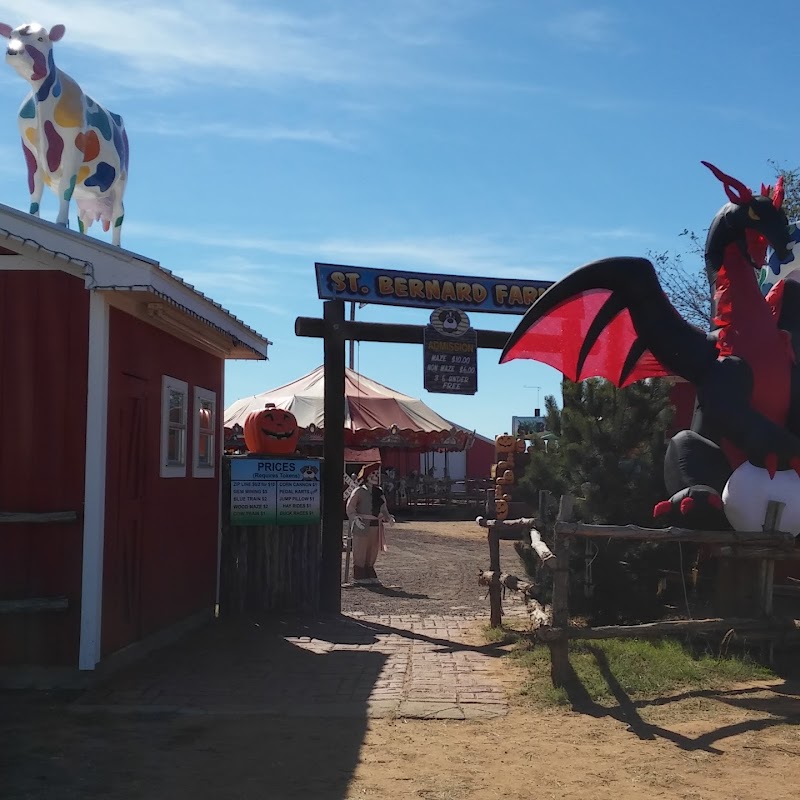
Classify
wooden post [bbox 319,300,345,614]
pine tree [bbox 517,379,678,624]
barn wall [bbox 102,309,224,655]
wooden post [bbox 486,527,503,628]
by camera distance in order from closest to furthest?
barn wall [bbox 102,309,224,655] < pine tree [bbox 517,379,678,624] < wooden post [bbox 486,527,503,628] < wooden post [bbox 319,300,345,614]

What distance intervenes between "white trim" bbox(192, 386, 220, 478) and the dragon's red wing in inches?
128

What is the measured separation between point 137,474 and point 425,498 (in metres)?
20.9

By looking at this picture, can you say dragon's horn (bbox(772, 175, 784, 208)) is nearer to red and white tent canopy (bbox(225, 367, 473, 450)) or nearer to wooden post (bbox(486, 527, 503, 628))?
wooden post (bbox(486, 527, 503, 628))

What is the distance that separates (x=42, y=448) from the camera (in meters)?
7.36

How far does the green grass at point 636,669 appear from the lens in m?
7.00

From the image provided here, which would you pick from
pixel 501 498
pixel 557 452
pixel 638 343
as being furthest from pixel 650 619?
pixel 501 498

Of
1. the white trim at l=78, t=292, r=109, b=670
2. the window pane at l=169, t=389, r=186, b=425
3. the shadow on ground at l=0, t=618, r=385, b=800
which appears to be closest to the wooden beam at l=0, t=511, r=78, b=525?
the white trim at l=78, t=292, r=109, b=670

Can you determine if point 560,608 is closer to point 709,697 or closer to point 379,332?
point 709,697

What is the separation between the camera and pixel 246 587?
414 inches

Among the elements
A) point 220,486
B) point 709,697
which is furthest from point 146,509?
point 709,697

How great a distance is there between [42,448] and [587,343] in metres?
4.43

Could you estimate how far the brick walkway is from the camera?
6.69 meters

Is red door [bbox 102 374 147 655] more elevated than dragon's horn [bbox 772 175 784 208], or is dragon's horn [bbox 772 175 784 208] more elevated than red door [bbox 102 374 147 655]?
dragon's horn [bbox 772 175 784 208]

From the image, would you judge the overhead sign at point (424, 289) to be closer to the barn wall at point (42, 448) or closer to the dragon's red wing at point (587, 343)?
the dragon's red wing at point (587, 343)
